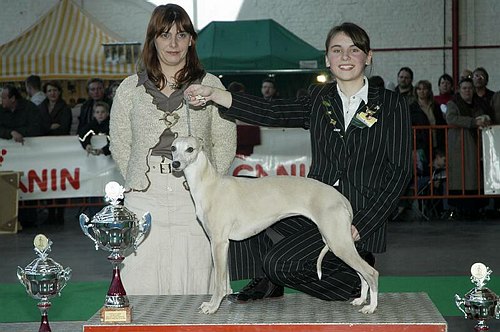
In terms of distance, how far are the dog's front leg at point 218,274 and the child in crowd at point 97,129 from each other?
6.10 m

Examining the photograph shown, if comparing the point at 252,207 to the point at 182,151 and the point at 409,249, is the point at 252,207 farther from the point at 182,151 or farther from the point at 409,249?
the point at 409,249

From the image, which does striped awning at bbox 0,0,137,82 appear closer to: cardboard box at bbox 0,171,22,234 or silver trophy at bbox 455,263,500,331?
cardboard box at bbox 0,171,22,234

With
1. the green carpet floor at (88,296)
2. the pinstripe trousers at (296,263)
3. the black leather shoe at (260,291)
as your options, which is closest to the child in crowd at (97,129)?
the green carpet floor at (88,296)

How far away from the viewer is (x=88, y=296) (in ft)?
18.9

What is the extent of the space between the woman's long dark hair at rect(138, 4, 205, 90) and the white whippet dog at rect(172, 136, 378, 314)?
72cm

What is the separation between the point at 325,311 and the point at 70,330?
193 centimetres

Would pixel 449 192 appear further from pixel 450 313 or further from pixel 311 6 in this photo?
pixel 311 6

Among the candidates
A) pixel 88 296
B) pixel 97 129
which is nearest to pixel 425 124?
pixel 97 129

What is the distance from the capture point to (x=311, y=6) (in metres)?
15.5

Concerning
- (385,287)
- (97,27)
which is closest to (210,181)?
(385,287)

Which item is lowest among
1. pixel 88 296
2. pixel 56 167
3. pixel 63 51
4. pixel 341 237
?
pixel 88 296

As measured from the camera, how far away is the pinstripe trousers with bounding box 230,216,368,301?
332 centimetres

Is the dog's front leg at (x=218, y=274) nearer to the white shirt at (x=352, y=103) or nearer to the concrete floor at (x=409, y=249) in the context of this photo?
the white shirt at (x=352, y=103)

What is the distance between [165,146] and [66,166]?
18.8 ft
